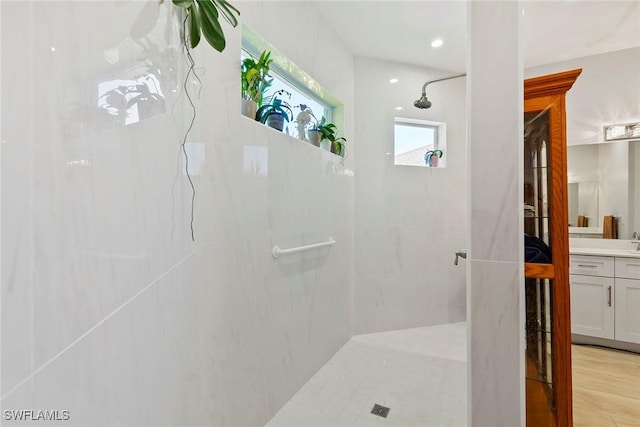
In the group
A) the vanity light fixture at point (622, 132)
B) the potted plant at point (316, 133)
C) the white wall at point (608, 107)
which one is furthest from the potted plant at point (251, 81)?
the vanity light fixture at point (622, 132)

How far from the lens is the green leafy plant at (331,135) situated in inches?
86.5

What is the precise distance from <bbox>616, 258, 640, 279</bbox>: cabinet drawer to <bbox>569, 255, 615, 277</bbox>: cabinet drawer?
4 cm

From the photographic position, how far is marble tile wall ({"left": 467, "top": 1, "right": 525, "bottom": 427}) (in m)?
0.87

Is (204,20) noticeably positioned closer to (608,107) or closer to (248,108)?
(248,108)

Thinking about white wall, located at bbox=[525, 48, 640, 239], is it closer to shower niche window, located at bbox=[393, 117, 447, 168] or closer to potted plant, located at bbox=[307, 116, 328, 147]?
shower niche window, located at bbox=[393, 117, 447, 168]

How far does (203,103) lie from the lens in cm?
114

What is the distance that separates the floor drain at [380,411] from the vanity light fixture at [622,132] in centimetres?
314

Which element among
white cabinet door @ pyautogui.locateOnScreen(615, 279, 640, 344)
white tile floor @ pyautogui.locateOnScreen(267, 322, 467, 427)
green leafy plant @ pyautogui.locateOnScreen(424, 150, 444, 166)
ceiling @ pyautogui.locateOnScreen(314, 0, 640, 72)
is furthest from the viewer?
green leafy plant @ pyautogui.locateOnScreen(424, 150, 444, 166)

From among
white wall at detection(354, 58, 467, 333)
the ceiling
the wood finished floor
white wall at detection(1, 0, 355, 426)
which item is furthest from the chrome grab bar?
the ceiling

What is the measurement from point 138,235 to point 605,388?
2717 millimetres

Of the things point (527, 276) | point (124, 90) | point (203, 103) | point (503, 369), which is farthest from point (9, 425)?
point (527, 276)

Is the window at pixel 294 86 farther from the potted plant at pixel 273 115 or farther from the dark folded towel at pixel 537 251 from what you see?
the dark folded towel at pixel 537 251

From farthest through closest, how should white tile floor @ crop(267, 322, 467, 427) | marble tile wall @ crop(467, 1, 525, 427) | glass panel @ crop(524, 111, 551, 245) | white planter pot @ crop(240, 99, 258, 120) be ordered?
white tile floor @ crop(267, 322, 467, 427)
white planter pot @ crop(240, 99, 258, 120)
glass panel @ crop(524, 111, 551, 245)
marble tile wall @ crop(467, 1, 525, 427)

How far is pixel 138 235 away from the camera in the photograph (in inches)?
33.6
